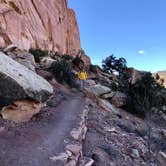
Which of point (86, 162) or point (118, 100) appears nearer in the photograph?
point (86, 162)

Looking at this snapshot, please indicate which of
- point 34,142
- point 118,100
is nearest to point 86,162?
point 34,142

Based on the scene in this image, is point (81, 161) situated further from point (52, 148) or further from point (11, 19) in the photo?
point (11, 19)

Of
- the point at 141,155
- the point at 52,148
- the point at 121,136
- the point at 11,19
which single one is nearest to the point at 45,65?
the point at 11,19

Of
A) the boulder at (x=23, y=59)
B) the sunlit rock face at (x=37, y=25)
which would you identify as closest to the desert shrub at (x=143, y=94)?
the boulder at (x=23, y=59)

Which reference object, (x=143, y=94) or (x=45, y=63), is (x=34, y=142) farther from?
(x=45, y=63)

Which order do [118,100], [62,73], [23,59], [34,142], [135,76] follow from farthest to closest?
[135,76], [62,73], [118,100], [23,59], [34,142]

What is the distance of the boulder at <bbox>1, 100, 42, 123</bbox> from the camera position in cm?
791

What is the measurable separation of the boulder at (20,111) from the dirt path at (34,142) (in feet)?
1.09

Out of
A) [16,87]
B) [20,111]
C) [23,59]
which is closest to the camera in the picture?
[16,87]

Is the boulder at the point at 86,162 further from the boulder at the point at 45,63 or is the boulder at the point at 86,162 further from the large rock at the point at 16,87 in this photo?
the boulder at the point at 45,63

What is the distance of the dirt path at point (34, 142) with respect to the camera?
5.43 m

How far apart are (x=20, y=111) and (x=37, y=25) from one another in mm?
28920

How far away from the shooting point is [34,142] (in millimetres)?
6547

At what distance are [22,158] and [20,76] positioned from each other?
364 cm
